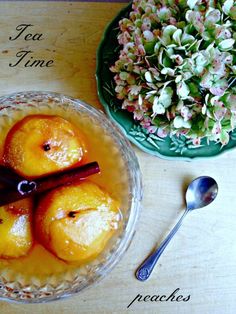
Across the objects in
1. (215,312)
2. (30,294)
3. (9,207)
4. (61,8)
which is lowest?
(215,312)

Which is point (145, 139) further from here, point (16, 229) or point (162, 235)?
point (16, 229)

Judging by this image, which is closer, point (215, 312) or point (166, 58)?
point (166, 58)

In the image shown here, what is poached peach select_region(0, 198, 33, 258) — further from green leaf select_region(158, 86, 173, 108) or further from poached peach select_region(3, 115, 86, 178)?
green leaf select_region(158, 86, 173, 108)

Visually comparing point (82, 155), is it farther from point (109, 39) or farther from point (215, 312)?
point (215, 312)

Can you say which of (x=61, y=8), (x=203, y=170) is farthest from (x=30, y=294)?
(x=61, y=8)

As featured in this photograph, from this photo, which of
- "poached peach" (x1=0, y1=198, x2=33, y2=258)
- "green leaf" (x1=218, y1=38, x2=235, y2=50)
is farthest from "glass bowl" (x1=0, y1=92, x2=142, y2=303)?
"green leaf" (x1=218, y1=38, x2=235, y2=50)

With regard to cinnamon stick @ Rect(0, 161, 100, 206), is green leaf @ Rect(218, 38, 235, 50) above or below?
above
